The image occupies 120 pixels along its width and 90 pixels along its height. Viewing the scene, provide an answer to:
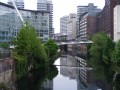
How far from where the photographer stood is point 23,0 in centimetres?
15662

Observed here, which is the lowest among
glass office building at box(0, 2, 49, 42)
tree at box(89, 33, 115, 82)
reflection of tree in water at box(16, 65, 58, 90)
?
reflection of tree in water at box(16, 65, 58, 90)

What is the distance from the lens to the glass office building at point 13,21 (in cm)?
7706

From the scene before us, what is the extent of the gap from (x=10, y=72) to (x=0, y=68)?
14.4ft

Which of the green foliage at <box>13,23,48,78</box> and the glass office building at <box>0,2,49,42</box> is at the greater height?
the glass office building at <box>0,2,49,42</box>

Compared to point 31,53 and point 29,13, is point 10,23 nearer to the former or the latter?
point 29,13

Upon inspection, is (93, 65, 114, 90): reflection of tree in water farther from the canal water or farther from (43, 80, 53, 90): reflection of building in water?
(43, 80, 53, 90): reflection of building in water

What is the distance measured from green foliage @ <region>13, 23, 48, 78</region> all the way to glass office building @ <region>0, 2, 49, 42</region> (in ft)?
93.7

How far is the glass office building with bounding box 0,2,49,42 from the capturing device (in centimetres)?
7706

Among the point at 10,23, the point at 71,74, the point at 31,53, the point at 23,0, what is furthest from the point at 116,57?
the point at 23,0

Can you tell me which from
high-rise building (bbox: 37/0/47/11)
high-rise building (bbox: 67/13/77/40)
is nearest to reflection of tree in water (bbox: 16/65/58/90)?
high-rise building (bbox: 37/0/47/11)

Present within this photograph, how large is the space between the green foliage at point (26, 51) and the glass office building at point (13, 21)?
28571 millimetres

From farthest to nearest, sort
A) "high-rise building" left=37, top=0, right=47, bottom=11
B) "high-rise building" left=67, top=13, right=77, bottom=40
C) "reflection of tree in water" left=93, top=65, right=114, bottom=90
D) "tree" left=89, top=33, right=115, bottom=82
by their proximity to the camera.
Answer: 1. "high-rise building" left=67, top=13, right=77, bottom=40
2. "high-rise building" left=37, top=0, right=47, bottom=11
3. "tree" left=89, top=33, right=115, bottom=82
4. "reflection of tree in water" left=93, top=65, right=114, bottom=90

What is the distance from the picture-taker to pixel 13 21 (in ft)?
279

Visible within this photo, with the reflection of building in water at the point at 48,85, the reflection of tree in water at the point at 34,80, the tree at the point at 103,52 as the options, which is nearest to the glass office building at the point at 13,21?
the tree at the point at 103,52
